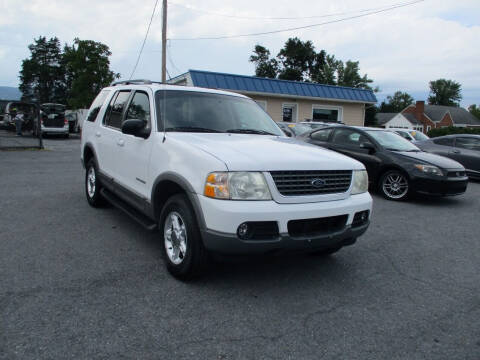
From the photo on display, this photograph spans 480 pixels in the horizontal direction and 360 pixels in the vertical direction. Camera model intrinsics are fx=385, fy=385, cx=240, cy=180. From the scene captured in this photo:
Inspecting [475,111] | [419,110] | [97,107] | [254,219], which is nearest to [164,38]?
[97,107]

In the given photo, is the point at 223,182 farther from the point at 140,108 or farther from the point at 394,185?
the point at 394,185

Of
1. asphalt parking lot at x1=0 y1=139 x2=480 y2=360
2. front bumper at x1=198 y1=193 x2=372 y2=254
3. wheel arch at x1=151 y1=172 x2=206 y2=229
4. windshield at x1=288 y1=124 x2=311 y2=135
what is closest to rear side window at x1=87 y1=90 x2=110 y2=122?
asphalt parking lot at x1=0 y1=139 x2=480 y2=360

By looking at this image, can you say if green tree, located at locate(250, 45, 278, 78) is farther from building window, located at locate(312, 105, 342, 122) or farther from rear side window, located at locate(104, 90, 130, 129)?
rear side window, located at locate(104, 90, 130, 129)

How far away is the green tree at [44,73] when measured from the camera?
68.4m

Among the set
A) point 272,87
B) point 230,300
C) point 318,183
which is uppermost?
point 272,87

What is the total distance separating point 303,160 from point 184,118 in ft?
4.95

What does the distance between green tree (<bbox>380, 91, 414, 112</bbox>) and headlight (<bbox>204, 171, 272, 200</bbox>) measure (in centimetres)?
10905

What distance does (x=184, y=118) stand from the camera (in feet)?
13.7

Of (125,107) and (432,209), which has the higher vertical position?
(125,107)

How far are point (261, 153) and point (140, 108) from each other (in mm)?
1895

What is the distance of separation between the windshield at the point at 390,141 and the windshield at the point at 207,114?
4411 mm

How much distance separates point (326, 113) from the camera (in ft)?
84.1

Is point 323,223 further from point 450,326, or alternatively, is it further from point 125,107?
point 125,107

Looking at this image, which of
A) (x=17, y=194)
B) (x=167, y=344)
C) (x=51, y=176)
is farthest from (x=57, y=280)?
(x=51, y=176)
